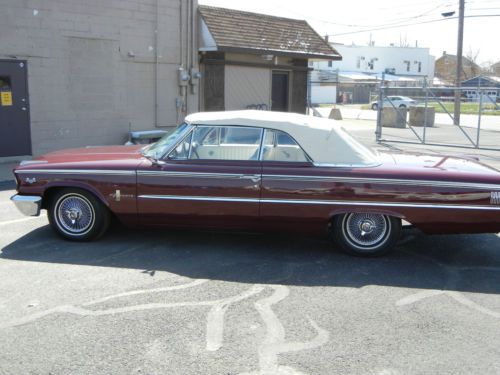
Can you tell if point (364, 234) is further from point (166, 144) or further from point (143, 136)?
point (143, 136)

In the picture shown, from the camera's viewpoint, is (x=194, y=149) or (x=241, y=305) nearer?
(x=241, y=305)

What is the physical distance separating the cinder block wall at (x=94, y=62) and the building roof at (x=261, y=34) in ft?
2.87

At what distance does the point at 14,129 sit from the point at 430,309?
33.3 ft

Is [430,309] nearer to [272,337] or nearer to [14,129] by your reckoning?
[272,337]

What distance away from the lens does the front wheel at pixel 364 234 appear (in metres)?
5.61

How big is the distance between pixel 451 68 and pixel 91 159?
96523 millimetres

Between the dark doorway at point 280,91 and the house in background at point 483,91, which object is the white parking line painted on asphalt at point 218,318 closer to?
the house in background at point 483,91

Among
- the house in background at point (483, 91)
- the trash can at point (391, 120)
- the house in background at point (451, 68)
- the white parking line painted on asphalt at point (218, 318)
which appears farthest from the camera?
the house in background at point (451, 68)

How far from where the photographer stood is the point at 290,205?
5555mm

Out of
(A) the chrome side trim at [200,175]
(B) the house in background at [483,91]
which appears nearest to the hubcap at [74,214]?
(A) the chrome side trim at [200,175]


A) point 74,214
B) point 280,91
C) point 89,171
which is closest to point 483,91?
point 280,91

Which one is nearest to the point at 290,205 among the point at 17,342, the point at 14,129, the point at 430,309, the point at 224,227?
the point at 224,227

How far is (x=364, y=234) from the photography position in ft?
18.5

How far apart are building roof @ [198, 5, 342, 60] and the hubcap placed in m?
9.82
